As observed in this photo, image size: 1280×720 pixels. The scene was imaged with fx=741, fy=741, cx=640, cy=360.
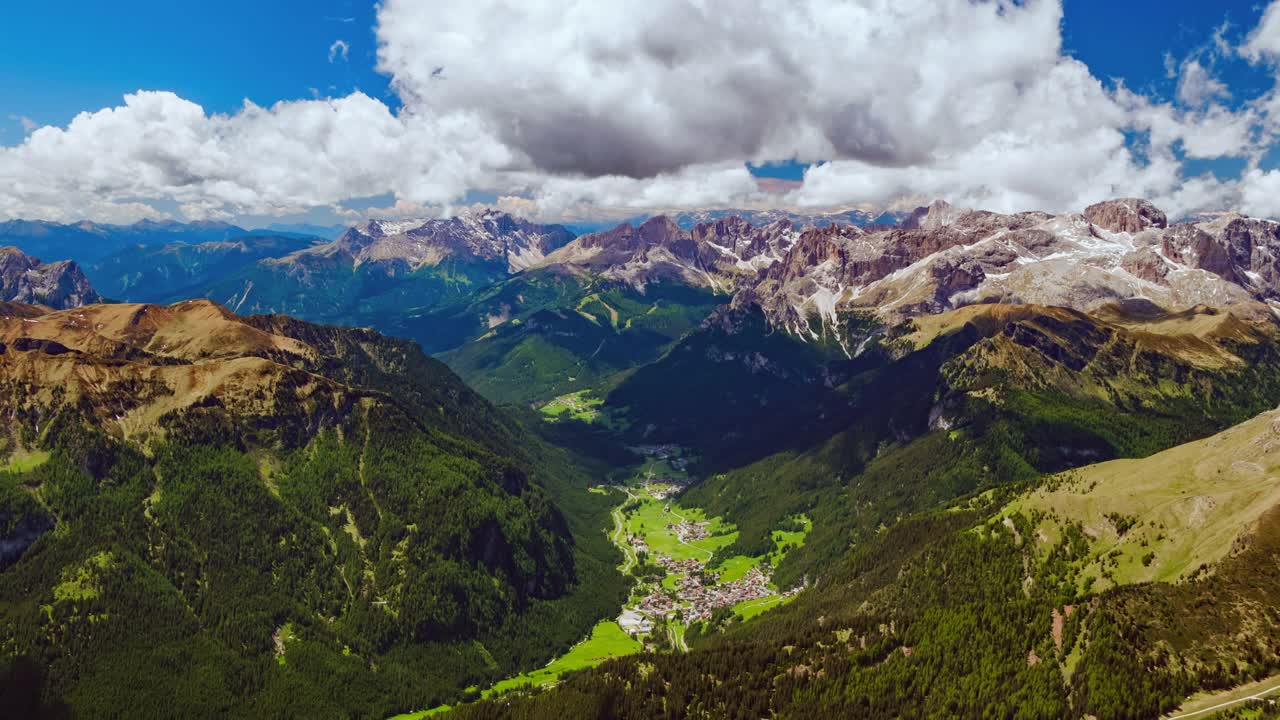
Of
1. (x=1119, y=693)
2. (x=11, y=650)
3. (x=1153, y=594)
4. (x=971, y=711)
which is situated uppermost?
(x=1153, y=594)

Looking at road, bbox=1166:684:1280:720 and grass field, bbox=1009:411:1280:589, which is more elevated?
grass field, bbox=1009:411:1280:589

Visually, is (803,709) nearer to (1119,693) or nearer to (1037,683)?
(1037,683)

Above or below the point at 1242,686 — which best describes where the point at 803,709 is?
below

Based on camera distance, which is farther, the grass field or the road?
the grass field

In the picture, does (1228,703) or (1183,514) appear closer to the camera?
(1228,703)

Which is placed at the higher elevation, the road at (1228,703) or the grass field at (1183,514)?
the grass field at (1183,514)

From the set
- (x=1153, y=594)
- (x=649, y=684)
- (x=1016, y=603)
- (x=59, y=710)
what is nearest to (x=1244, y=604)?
(x=1153, y=594)

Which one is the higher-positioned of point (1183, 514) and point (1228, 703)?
point (1183, 514)

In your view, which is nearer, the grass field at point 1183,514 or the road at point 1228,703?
the road at point 1228,703

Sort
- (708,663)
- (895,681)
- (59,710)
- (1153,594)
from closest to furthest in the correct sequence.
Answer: (1153,594), (895,681), (708,663), (59,710)

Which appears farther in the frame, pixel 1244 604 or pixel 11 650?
pixel 11 650

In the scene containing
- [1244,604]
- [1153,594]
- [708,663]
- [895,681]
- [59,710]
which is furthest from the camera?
[59,710]
